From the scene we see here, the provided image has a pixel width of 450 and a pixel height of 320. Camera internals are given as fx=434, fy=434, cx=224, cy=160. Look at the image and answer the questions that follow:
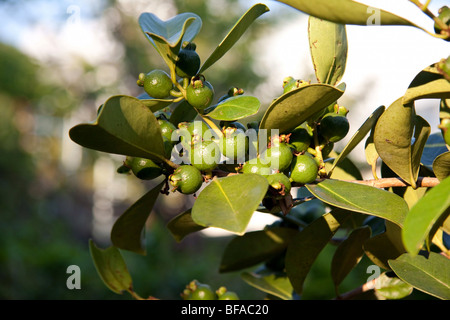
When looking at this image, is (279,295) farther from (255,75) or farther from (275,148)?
(255,75)

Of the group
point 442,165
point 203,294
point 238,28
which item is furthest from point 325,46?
point 203,294

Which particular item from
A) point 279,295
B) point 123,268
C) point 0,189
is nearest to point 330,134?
point 279,295

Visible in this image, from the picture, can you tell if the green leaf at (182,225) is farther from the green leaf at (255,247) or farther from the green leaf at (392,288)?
the green leaf at (392,288)

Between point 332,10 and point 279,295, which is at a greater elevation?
point 332,10

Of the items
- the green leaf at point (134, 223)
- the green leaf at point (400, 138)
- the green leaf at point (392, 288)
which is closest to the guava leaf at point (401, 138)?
the green leaf at point (400, 138)

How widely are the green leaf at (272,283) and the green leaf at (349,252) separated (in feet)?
0.32

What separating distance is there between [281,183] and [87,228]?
7.14 m

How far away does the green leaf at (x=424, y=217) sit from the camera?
36 centimetres

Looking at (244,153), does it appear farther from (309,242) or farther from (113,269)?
(113,269)

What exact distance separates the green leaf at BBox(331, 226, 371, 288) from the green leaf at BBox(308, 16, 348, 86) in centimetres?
28

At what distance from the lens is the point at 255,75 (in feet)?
21.0

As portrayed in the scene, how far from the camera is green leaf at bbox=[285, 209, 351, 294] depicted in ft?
2.21

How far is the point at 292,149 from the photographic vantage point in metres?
0.62

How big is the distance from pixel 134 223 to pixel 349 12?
0.47 metres
